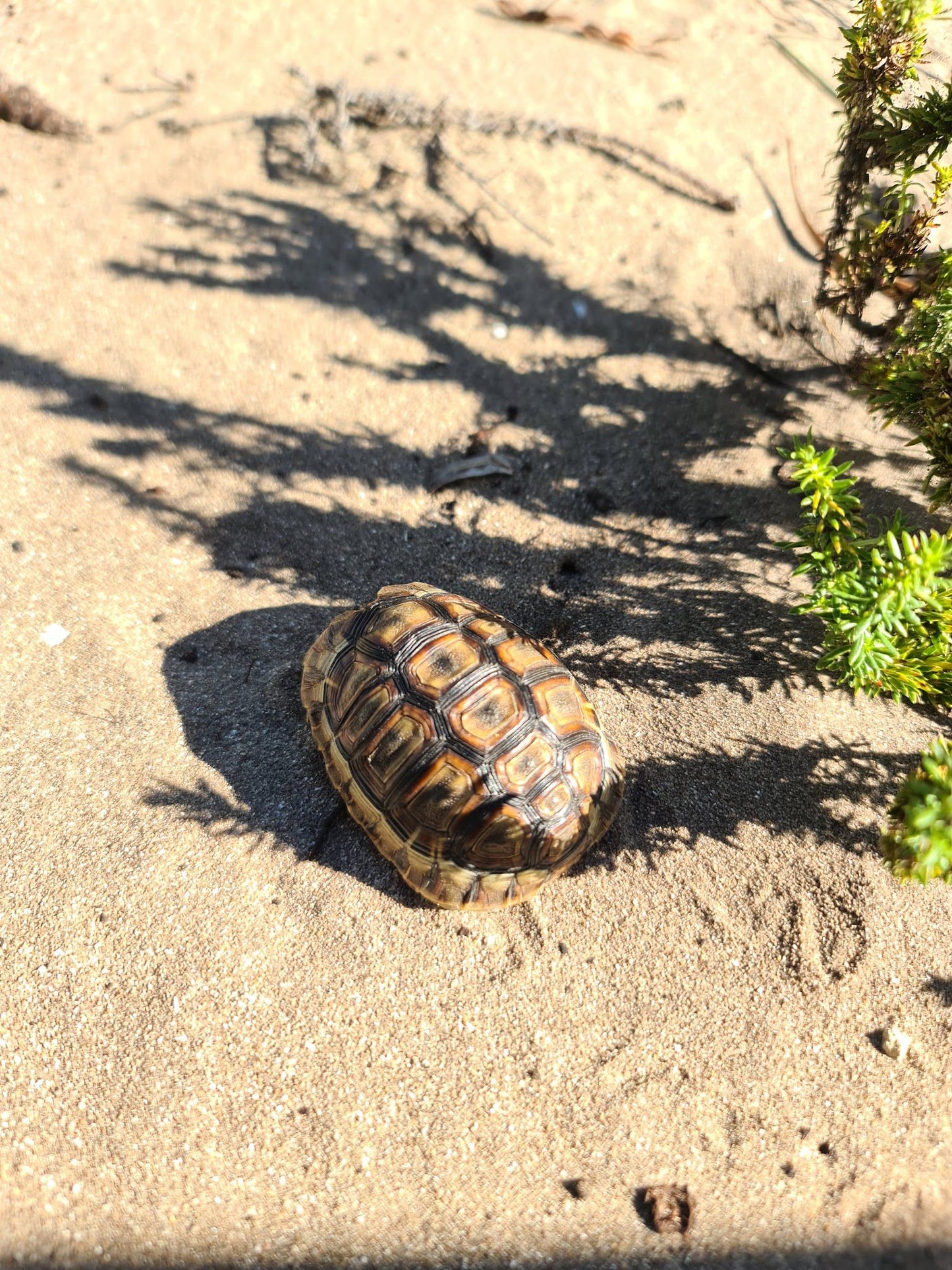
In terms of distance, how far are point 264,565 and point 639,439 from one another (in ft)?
7.37

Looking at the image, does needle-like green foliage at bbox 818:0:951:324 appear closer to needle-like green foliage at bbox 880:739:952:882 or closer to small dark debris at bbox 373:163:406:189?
needle-like green foliage at bbox 880:739:952:882

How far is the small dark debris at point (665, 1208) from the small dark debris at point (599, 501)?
3011 mm

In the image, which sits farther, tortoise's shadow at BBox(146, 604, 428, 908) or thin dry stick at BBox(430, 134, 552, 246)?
thin dry stick at BBox(430, 134, 552, 246)

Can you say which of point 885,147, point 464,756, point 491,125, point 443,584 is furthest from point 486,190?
point 464,756

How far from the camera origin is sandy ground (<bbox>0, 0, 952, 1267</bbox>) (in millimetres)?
2629

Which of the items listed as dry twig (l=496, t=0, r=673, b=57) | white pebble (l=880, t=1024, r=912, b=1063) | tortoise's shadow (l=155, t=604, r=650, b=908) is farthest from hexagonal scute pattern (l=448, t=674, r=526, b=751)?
dry twig (l=496, t=0, r=673, b=57)

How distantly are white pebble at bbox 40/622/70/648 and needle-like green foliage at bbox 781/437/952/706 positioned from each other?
3257 millimetres

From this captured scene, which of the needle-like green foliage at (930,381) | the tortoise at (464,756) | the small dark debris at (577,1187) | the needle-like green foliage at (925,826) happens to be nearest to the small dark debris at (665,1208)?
the small dark debris at (577,1187)

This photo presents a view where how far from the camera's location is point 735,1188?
2600 mm

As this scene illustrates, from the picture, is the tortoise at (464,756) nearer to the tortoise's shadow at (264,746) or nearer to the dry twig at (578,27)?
the tortoise's shadow at (264,746)

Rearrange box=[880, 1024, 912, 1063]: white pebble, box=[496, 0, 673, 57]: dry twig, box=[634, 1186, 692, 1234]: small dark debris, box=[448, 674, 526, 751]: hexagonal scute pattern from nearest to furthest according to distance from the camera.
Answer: box=[634, 1186, 692, 1234]: small dark debris
box=[880, 1024, 912, 1063]: white pebble
box=[448, 674, 526, 751]: hexagonal scute pattern
box=[496, 0, 673, 57]: dry twig

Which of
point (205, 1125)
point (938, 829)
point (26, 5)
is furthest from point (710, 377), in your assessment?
point (26, 5)

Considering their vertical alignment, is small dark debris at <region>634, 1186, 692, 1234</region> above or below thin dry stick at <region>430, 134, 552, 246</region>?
below

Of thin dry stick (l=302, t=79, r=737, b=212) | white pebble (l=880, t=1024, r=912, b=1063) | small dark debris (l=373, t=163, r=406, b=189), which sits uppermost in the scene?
thin dry stick (l=302, t=79, r=737, b=212)
